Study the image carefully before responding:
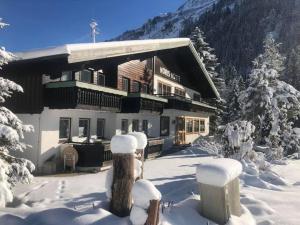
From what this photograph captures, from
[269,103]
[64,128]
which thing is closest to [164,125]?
[269,103]

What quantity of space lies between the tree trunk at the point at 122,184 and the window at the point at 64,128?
9404 millimetres

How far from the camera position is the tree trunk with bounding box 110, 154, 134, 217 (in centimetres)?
789

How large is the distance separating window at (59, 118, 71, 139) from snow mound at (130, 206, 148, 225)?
10.4 m

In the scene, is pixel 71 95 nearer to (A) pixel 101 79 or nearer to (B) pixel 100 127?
(A) pixel 101 79

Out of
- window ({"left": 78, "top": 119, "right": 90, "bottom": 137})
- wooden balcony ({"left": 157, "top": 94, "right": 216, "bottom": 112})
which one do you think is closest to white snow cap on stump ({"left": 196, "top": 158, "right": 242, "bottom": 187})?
window ({"left": 78, "top": 119, "right": 90, "bottom": 137})

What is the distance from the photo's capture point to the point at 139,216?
23.0 feet

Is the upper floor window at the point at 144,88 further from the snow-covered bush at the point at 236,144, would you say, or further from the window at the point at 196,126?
the window at the point at 196,126

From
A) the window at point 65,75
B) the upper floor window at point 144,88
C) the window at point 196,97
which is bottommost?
the window at point 65,75

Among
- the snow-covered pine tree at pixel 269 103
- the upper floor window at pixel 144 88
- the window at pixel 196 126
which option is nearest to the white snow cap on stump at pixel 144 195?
the upper floor window at pixel 144 88

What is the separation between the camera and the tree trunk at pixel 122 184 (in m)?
7.89

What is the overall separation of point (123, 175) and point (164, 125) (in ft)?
66.7

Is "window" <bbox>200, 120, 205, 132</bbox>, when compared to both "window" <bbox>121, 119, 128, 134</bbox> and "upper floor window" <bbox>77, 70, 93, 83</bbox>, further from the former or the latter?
"upper floor window" <bbox>77, 70, 93, 83</bbox>

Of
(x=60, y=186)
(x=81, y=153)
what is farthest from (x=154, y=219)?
(x=81, y=153)

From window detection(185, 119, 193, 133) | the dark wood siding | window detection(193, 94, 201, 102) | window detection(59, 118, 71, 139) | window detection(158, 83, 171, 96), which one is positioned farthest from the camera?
window detection(193, 94, 201, 102)
